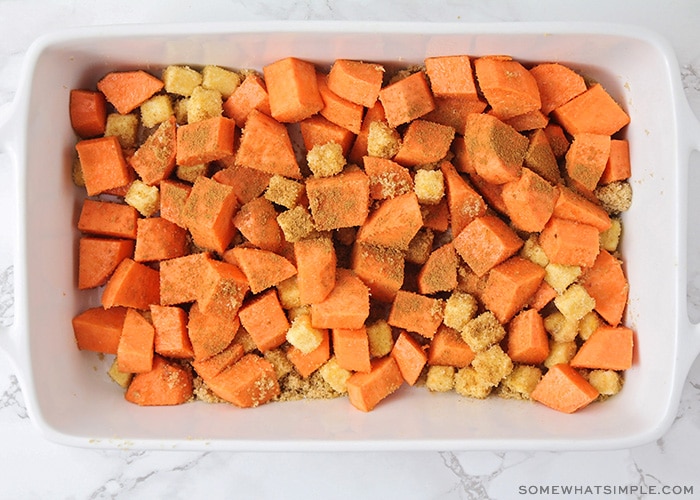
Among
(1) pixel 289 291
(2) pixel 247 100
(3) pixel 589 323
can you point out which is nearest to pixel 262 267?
(1) pixel 289 291

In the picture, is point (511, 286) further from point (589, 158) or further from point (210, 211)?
point (210, 211)

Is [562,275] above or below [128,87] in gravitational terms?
below

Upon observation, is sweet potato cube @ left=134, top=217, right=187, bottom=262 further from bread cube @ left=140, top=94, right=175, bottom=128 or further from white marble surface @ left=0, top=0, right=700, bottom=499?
white marble surface @ left=0, top=0, right=700, bottom=499

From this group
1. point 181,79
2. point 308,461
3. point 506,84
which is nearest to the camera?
point 506,84

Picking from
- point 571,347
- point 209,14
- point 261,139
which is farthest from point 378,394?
point 209,14

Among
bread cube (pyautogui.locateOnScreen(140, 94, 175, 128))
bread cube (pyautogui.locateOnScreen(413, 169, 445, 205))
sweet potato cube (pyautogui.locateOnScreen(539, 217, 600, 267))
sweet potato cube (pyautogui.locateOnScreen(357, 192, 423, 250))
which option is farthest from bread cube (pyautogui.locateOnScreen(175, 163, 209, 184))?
sweet potato cube (pyautogui.locateOnScreen(539, 217, 600, 267))

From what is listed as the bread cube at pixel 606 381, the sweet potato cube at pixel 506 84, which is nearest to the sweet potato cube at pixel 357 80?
the sweet potato cube at pixel 506 84

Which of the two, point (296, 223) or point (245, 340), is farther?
point (245, 340)
